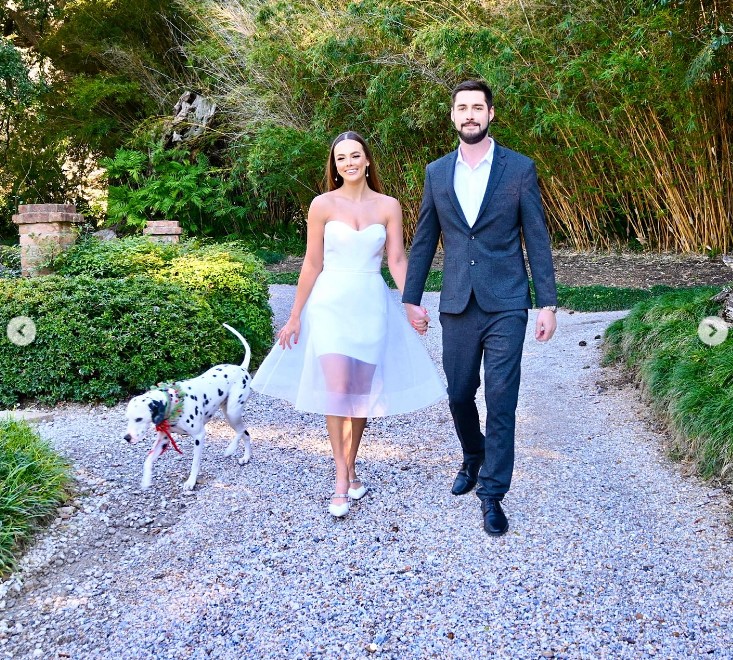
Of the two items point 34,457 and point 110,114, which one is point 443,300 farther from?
point 110,114

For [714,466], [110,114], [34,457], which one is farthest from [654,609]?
[110,114]

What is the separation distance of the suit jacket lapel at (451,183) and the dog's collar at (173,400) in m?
1.40

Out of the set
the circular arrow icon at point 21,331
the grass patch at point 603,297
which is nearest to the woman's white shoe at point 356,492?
the circular arrow icon at point 21,331

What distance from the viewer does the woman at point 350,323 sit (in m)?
2.80

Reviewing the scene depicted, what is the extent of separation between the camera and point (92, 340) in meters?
4.50

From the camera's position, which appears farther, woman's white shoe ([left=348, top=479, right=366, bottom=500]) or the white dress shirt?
woman's white shoe ([left=348, top=479, right=366, bottom=500])

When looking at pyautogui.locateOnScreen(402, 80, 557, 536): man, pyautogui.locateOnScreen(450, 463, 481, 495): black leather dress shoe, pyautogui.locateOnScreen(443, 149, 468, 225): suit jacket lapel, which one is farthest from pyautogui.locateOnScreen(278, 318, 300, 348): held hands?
pyautogui.locateOnScreen(450, 463, 481, 495): black leather dress shoe

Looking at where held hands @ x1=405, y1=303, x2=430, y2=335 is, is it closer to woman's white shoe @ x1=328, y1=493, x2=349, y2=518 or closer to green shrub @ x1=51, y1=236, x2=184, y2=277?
woman's white shoe @ x1=328, y1=493, x2=349, y2=518

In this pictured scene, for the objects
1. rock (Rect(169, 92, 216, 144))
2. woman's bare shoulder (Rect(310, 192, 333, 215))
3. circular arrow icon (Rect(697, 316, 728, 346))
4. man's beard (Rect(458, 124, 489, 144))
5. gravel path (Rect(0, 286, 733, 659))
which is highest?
rock (Rect(169, 92, 216, 144))

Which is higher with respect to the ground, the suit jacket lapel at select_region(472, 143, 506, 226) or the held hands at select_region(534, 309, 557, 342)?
the suit jacket lapel at select_region(472, 143, 506, 226)

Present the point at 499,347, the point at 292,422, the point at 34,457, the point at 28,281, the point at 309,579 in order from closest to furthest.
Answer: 1. the point at 309,579
2. the point at 499,347
3. the point at 34,457
4. the point at 292,422
5. the point at 28,281

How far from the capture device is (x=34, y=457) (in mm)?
3035

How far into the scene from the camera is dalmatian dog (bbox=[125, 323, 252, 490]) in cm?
286

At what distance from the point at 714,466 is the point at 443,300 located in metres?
1.46
